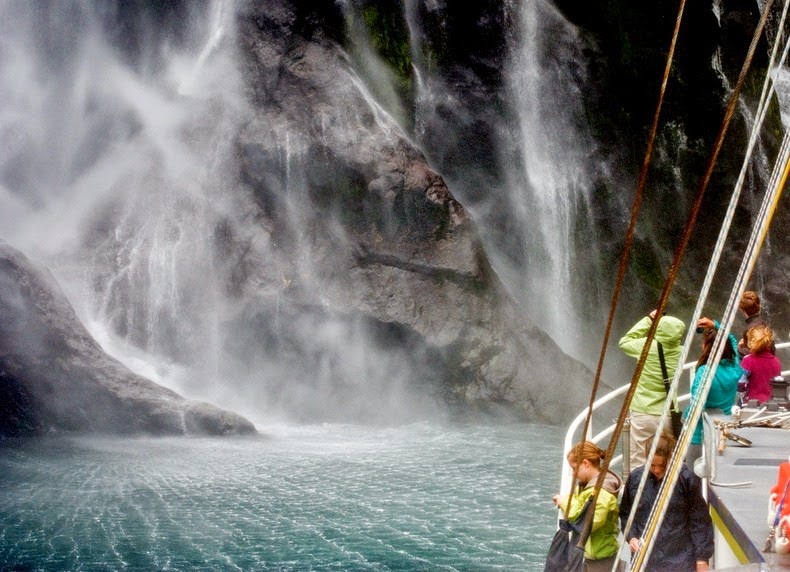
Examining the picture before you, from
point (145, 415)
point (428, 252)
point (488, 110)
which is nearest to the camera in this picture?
point (145, 415)

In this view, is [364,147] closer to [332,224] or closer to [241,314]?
[332,224]

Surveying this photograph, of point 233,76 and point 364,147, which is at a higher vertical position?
point 233,76

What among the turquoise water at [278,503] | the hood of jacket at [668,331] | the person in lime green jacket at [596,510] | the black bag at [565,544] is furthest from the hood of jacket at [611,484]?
the turquoise water at [278,503]

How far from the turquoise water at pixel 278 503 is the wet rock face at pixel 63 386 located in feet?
2.55

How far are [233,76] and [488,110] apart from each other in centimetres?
711

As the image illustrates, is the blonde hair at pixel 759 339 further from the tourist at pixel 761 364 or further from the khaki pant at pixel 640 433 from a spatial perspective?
the khaki pant at pixel 640 433

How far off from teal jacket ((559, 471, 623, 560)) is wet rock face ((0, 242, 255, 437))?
41.9 feet

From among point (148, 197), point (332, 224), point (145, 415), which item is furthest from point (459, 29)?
point (145, 415)

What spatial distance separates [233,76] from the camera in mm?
22969

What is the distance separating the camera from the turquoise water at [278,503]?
29.9 ft

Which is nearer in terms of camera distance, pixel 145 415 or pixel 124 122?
pixel 145 415

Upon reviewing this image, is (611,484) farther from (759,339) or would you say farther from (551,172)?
(551,172)

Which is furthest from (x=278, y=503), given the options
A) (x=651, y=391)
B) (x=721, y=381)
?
(x=721, y=381)

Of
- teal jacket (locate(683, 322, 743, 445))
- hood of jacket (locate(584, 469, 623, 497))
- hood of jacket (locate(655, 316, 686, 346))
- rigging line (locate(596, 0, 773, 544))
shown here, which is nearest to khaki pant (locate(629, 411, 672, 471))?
teal jacket (locate(683, 322, 743, 445))
